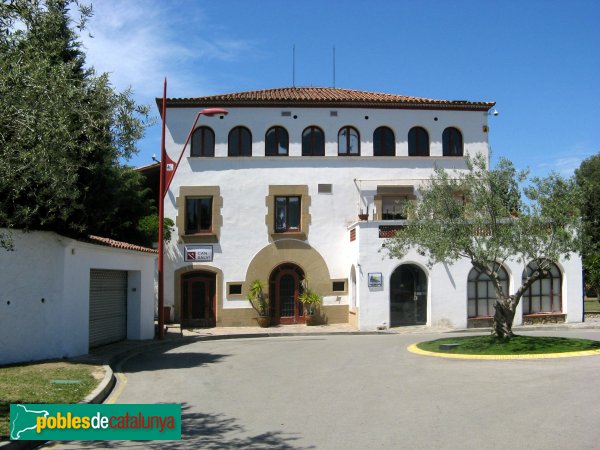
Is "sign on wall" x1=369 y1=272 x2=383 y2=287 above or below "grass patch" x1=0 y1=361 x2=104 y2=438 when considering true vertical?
above

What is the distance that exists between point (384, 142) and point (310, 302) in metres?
7.85

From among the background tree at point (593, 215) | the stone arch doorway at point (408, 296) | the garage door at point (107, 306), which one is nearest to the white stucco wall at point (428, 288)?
the stone arch doorway at point (408, 296)

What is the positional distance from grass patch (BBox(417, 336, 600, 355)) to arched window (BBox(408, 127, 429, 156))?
12128 millimetres

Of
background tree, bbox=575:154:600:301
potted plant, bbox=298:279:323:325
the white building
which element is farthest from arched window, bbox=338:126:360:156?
background tree, bbox=575:154:600:301

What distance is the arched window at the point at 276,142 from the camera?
27500 millimetres

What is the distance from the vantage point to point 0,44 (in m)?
9.10

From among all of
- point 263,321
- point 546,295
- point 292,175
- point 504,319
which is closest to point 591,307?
point 546,295

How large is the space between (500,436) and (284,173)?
20.5m

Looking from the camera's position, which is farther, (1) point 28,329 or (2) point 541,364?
(1) point 28,329

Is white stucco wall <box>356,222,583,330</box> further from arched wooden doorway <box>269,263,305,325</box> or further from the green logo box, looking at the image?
the green logo box

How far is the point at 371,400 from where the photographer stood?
10.1 m

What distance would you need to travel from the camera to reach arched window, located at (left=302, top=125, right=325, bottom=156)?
90.4ft

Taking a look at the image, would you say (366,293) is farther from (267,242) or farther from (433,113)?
(433,113)

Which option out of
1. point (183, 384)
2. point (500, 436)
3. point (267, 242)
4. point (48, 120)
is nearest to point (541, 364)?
point (500, 436)
